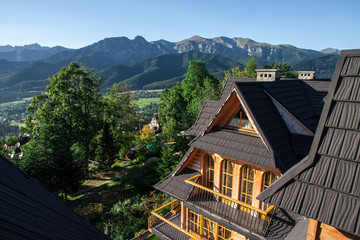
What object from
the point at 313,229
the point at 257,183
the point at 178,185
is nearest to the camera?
the point at 313,229

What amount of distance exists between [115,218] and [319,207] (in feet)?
61.5

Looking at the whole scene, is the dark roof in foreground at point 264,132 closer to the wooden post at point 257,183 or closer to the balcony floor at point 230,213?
the wooden post at point 257,183

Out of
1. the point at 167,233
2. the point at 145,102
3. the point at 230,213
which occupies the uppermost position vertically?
the point at 230,213

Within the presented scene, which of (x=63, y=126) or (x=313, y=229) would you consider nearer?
(x=313, y=229)

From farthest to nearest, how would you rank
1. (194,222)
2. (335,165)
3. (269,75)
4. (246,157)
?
(269,75), (194,222), (246,157), (335,165)

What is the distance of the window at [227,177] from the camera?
985 centimetres

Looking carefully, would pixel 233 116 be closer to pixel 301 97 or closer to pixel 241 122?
pixel 241 122

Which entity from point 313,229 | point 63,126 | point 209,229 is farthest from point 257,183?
point 63,126

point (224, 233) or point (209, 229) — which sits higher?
point (224, 233)

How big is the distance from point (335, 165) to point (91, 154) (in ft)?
112

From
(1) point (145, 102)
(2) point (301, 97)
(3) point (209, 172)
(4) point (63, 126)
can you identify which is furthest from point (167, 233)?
(1) point (145, 102)

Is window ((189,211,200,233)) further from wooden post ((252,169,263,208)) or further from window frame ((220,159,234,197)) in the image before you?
wooden post ((252,169,263,208))

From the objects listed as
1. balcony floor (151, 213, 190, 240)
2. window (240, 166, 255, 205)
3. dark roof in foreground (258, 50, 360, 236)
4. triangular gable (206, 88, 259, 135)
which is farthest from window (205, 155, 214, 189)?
dark roof in foreground (258, 50, 360, 236)

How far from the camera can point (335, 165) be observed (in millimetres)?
4156
